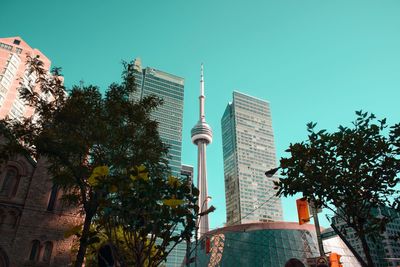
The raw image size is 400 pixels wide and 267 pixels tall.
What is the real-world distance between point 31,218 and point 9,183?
3.73 meters

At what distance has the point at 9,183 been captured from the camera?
2461 centimetres

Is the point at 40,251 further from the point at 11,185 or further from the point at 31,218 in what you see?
the point at 11,185

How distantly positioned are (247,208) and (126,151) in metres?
165

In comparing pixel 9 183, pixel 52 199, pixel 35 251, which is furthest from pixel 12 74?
pixel 35 251

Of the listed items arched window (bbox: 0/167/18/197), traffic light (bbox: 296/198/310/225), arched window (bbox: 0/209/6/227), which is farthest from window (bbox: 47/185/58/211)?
traffic light (bbox: 296/198/310/225)

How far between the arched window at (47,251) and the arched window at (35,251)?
515mm

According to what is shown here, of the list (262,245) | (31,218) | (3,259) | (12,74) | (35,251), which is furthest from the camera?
(12,74)

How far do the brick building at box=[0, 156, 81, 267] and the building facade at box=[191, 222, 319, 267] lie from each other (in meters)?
37.7

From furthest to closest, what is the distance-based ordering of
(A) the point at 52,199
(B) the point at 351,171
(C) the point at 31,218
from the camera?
(A) the point at 52,199, (C) the point at 31,218, (B) the point at 351,171

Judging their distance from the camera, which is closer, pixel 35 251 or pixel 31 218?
pixel 35 251

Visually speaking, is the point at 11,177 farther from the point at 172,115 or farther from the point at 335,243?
the point at 172,115

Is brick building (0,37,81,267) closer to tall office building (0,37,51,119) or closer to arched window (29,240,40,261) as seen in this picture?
arched window (29,240,40,261)

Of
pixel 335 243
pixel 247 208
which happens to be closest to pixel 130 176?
pixel 335 243

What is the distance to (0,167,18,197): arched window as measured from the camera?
79.3 ft
